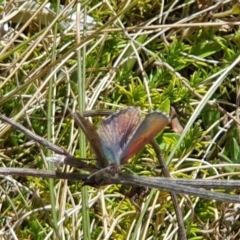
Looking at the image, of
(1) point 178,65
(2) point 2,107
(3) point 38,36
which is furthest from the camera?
(1) point 178,65

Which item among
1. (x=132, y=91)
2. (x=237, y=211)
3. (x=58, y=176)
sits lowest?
(x=237, y=211)

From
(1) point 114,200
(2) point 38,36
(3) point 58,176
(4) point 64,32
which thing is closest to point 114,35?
(4) point 64,32

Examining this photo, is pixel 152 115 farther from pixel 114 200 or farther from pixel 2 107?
pixel 2 107
